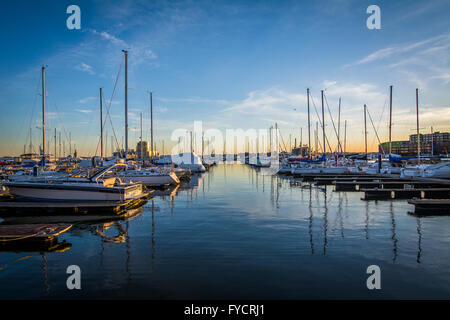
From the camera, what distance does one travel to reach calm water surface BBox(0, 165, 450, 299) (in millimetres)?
7520

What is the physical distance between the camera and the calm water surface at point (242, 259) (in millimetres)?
7520

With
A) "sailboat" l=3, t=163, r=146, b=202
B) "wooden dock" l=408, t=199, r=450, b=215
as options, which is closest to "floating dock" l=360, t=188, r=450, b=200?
"wooden dock" l=408, t=199, r=450, b=215

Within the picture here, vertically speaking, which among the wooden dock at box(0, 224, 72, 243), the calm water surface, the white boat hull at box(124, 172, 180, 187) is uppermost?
the white boat hull at box(124, 172, 180, 187)

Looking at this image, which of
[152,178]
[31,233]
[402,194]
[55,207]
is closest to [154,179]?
[152,178]

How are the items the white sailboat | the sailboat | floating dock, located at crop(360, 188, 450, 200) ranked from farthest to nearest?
the white sailboat < floating dock, located at crop(360, 188, 450, 200) < the sailboat

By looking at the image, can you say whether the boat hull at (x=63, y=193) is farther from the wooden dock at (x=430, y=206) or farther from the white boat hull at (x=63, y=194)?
the wooden dock at (x=430, y=206)

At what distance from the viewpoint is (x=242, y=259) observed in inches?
384

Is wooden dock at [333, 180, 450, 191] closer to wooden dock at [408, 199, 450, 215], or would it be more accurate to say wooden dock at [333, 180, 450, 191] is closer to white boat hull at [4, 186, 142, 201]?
wooden dock at [408, 199, 450, 215]

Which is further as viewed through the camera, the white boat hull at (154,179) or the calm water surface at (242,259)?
the white boat hull at (154,179)

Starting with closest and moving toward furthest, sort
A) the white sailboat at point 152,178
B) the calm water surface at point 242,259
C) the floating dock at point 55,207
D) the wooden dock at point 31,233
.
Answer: the calm water surface at point 242,259 → the wooden dock at point 31,233 → the floating dock at point 55,207 → the white sailboat at point 152,178

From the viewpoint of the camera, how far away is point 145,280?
8125 millimetres

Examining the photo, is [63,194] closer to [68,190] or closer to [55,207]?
[68,190]

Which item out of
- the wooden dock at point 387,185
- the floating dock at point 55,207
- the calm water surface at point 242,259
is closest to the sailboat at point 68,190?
the floating dock at point 55,207
